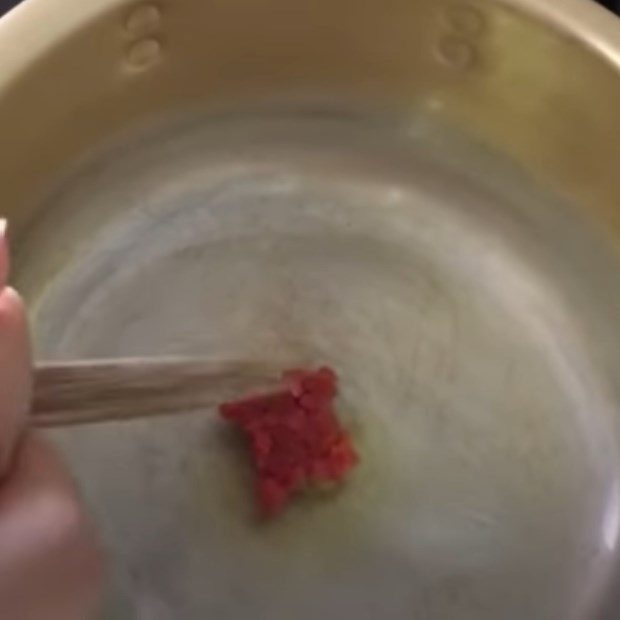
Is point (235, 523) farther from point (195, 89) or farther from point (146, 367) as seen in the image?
point (195, 89)

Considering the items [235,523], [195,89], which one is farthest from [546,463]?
[195,89]

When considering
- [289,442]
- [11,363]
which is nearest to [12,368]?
[11,363]

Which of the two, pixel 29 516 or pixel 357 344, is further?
pixel 357 344

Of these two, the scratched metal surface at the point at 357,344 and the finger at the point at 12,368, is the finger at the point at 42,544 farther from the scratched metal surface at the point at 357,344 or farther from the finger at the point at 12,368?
the scratched metal surface at the point at 357,344

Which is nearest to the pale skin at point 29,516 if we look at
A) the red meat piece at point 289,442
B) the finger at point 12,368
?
the finger at point 12,368

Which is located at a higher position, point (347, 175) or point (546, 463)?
point (347, 175)

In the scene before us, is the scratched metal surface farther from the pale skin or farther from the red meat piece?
the pale skin

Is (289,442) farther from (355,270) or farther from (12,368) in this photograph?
(12,368)
